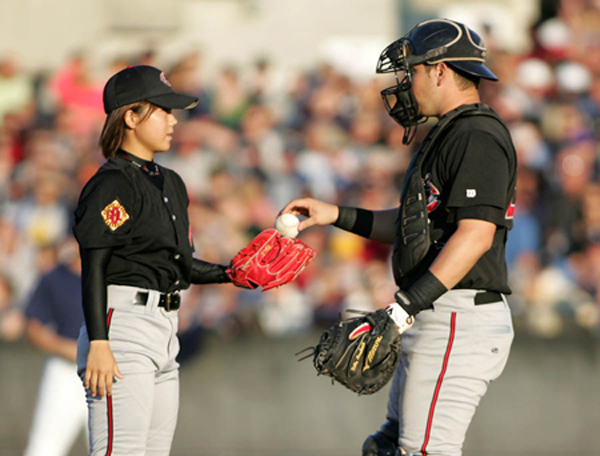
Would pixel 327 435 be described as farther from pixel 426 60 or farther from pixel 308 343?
pixel 426 60

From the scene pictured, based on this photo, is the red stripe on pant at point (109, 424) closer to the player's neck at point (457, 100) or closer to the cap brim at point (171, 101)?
the cap brim at point (171, 101)

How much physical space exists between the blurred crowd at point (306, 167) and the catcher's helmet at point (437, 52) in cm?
345

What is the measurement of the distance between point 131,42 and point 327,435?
686 cm

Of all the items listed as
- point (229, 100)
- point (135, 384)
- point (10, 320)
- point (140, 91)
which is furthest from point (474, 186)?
point (229, 100)

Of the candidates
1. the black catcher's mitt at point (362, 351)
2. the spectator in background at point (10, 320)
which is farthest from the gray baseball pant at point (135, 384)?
the spectator in background at point (10, 320)

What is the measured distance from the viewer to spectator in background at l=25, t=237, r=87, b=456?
571 cm

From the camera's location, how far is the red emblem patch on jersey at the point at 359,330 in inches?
132

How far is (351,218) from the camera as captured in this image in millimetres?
4191

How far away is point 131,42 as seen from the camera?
38.3ft

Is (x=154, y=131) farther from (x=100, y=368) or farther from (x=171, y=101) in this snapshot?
(x=100, y=368)

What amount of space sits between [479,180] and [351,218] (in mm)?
968

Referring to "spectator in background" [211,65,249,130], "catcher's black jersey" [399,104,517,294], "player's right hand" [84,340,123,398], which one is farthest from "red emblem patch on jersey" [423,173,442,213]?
"spectator in background" [211,65,249,130]

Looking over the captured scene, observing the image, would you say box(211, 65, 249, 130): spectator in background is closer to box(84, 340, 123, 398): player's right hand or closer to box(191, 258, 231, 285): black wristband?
box(191, 258, 231, 285): black wristband

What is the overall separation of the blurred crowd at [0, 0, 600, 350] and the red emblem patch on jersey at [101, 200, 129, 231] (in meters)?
2.84
